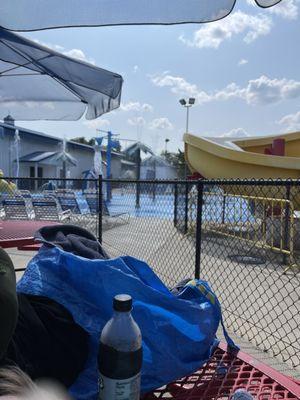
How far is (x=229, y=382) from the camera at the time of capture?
1.77 metres

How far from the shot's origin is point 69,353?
1515 mm

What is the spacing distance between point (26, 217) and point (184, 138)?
251 inches

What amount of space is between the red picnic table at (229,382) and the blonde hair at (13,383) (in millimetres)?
748

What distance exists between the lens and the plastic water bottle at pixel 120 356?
4.30 feet

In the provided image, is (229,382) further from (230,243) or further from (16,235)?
(230,243)

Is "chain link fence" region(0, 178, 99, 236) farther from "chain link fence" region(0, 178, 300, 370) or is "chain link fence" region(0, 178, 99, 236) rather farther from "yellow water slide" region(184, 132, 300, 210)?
"yellow water slide" region(184, 132, 300, 210)

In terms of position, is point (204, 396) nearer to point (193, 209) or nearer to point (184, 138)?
point (193, 209)

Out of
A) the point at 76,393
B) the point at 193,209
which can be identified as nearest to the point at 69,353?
the point at 76,393

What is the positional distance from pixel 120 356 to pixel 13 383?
375 millimetres

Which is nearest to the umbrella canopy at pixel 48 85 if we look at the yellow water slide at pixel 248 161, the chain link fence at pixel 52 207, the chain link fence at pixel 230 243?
the chain link fence at pixel 230 243

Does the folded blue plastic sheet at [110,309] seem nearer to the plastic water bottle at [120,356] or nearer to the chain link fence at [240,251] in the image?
the plastic water bottle at [120,356]

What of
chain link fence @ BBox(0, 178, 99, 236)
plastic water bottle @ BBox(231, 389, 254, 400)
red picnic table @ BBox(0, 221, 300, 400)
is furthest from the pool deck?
plastic water bottle @ BBox(231, 389, 254, 400)

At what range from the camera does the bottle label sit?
51.6 inches

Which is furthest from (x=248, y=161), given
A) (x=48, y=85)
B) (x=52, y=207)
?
(x=48, y=85)
